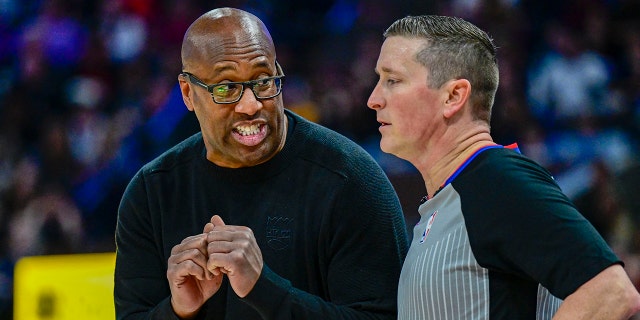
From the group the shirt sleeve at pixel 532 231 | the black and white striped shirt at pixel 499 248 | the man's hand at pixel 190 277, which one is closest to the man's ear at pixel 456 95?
the black and white striped shirt at pixel 499 248

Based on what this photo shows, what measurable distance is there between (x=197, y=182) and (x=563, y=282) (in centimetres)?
152

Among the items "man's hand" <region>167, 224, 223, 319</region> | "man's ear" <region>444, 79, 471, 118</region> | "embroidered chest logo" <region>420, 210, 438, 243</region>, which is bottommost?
"man's hand" <region>167, 224, 223, 319</region>

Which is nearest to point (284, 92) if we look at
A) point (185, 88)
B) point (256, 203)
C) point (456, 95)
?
point (185, 88)

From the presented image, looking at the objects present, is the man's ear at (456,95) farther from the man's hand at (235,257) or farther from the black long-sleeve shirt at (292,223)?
the man's hand at (235,257)

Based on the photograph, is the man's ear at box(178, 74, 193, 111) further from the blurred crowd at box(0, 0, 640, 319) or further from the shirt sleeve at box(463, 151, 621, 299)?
the blurred crowd at box(0, 0, 640, 319)

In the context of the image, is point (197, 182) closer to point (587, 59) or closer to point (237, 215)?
point (237, 215)

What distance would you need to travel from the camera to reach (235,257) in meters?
2.93

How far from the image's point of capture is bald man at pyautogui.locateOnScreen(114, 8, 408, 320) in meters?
3.24

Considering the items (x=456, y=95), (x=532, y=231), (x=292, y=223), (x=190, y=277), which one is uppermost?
(x=456, y=95)

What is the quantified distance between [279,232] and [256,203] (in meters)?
0.15

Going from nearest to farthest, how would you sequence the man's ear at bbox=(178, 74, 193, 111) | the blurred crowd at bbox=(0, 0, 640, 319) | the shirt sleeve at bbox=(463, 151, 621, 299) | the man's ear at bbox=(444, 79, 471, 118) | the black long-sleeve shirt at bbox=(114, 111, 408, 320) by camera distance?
the shirt sleeve at bbox=(463, 151, 621, 299) → the man's ear at bbox=(444, 79, 471, 118) → the black long-sleeve shirt at bbox=(114, 111, 408, 320) → the man's ear at bbox=(178, 74, 193, 111) → the blurred crowd at bbox=(0, 0, 640, 319)

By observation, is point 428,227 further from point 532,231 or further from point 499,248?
point 532,231

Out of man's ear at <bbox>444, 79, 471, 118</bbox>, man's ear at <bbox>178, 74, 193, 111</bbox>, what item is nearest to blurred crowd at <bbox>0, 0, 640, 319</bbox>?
man's ear at <bbox>178, 74, 193, 111</bbox>

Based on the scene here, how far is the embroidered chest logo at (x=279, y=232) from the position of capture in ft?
10.9
